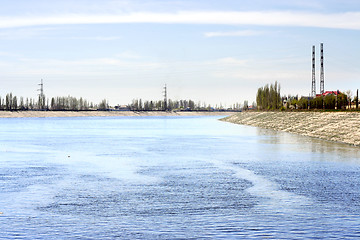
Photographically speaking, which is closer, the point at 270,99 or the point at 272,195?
the point at 272,195

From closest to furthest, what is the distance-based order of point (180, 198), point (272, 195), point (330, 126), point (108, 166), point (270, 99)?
point (180, 198)
point (272, 195)
point (108, 166)
point (330, 126)
point (270, 99)

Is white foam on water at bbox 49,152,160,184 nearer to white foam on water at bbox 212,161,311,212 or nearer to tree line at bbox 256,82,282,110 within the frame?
white foam on water at bbox 212,161,311,212

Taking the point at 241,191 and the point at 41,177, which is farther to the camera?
the point at 41,177

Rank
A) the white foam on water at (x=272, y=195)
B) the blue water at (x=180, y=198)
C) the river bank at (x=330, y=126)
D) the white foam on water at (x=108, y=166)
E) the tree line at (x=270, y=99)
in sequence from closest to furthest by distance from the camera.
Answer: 1. the blue water at (x=180, y=198)
2. the white foam on water at (x=272, y=195)
3. the white foam on water at (x=108, y=166)
4. the river bank at (x=330, y=126)
5. the tree line at (x=270, y=99)

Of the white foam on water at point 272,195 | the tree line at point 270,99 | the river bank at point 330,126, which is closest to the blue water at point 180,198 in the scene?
the white foam on water at point 272,195

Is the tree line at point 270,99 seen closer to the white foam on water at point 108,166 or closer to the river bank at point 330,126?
the river bank at point 330,126

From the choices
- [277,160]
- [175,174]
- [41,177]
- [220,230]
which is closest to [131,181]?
[175,174]

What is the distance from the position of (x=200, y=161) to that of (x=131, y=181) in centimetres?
1194

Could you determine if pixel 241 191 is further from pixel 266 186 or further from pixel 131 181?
pixel 131 181

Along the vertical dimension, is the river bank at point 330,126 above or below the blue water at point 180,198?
above

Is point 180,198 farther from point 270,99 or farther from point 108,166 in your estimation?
point 270,99

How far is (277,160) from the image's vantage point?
39.1 meters

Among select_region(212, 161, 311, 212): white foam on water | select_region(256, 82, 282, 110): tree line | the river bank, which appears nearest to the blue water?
select_region(212, 161, 311, 212): white foam on water

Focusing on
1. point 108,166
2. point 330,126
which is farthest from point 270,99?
point 108,166
